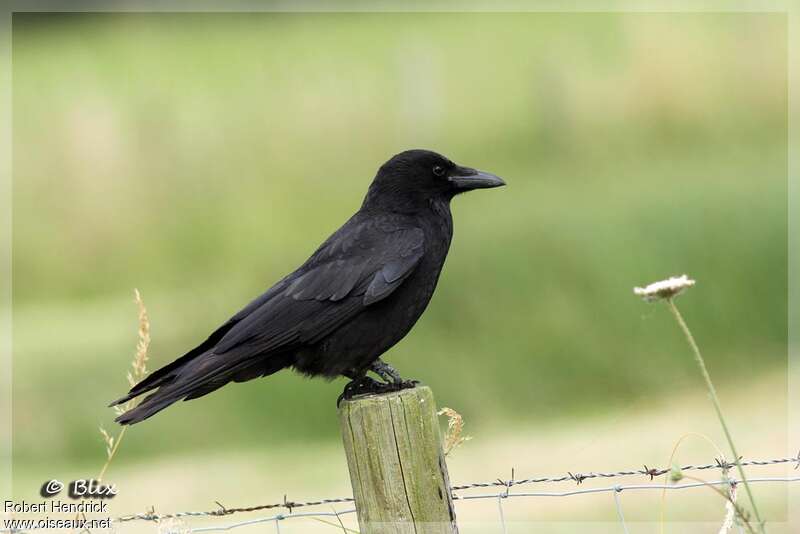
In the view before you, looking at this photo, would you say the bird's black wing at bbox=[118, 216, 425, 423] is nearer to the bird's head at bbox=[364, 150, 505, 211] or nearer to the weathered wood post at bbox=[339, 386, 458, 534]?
A: the bird's head at bbox=[364, 150, 505, 211]

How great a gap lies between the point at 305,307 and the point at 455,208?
28.4 ft

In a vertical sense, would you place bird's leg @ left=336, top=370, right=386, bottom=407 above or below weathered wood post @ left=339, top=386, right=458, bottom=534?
above

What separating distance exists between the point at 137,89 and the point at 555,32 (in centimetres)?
636

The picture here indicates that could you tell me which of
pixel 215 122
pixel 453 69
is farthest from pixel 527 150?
pixel 215 122

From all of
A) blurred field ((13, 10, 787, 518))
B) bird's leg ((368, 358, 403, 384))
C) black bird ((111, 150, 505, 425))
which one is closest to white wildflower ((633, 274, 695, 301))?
black bird ((111, 150, 505, 425))

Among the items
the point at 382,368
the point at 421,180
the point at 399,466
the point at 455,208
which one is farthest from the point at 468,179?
the point at 455,208

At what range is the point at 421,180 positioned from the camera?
215 inches

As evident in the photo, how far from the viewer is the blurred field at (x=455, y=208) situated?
11836mm

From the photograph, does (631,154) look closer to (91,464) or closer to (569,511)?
(569,511)

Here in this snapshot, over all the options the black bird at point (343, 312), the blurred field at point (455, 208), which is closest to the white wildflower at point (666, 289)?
the black bird at point (343, 312)

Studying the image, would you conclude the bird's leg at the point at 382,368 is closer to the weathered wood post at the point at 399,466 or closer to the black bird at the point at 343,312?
the black bird at the point at 343,312

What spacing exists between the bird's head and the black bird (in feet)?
0.15

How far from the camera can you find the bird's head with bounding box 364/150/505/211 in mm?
5410

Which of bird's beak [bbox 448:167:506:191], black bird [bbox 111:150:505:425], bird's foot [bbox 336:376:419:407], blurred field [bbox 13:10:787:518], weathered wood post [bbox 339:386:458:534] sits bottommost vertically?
weathered wood post [bbox 339:386:458:534]
